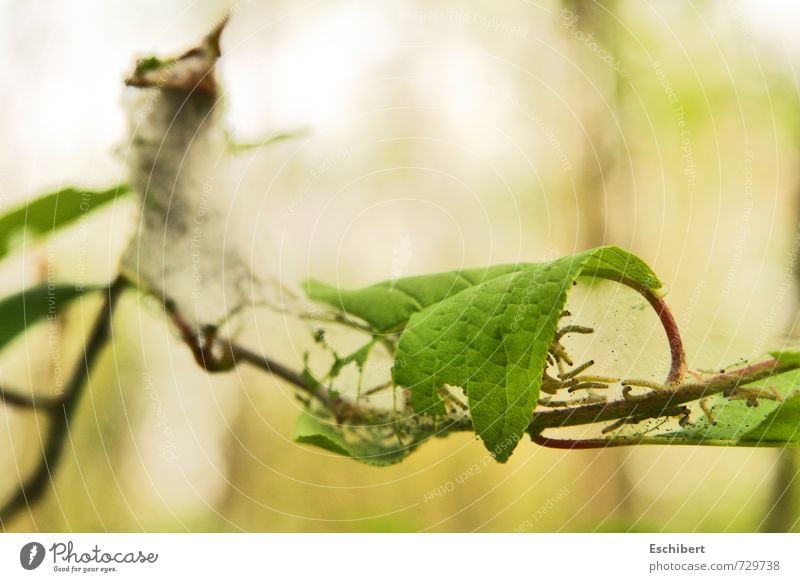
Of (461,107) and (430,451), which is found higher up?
(461,107)

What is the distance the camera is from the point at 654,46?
74 centimetres

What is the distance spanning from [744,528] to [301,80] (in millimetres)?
513

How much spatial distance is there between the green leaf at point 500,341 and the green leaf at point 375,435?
2.4 inches

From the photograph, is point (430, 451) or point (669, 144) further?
point (669, 144)

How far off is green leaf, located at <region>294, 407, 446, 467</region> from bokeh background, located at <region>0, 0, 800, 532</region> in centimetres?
8

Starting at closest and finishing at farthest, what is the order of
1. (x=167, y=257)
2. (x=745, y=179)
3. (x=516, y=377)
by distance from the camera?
(x=516, y=377) < (x=167, y=257) < (x=745, y=179)

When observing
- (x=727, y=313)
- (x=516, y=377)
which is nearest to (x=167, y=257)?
(x=516, y=377)

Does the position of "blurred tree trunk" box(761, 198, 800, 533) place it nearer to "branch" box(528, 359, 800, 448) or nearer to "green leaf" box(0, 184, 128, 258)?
"branch" box(528, 359, 800, 448)

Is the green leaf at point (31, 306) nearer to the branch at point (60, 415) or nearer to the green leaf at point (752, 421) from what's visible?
the branch at point (60, 415)

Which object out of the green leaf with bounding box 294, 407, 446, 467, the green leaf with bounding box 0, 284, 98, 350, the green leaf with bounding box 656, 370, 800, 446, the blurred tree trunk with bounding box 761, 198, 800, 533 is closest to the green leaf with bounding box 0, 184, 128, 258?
the green leaf with bounding box 0, 284, 98, 350

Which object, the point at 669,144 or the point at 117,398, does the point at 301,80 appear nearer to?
the point at 117,398

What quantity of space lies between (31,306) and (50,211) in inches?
3.0

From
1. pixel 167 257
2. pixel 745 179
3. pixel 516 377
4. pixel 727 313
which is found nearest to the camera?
pixel 516 377

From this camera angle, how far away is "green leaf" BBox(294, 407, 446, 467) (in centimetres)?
34
